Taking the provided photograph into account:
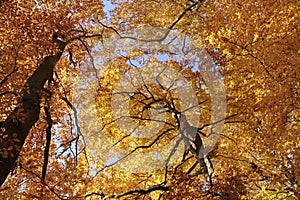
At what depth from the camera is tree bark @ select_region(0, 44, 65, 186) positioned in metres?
4.89

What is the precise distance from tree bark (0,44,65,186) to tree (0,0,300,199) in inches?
0.8

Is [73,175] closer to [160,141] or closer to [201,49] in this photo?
[160,141]

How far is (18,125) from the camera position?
540cm

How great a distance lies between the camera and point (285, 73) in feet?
27.9

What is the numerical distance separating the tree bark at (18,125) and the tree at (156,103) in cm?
2

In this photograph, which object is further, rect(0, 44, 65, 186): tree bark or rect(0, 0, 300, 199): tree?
rect(0, 0, 300, 199): tree

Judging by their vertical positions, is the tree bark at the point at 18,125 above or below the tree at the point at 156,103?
below

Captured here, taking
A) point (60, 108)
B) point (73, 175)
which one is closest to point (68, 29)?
point (60, 108)

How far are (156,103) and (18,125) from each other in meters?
9.30

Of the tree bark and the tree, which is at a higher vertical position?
the tree

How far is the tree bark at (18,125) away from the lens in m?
4.89

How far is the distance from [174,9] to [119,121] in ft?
19.5

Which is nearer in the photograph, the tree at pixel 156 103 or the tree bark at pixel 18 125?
the tree bark at pixel 18 125

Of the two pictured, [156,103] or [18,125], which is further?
[156,103]
